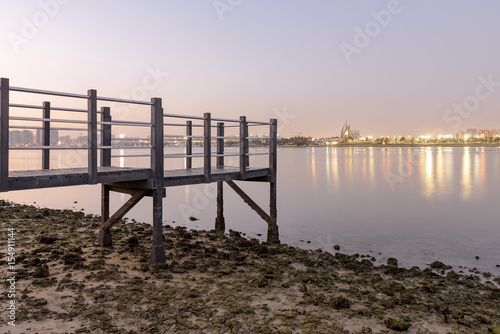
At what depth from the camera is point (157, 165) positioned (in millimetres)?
8594

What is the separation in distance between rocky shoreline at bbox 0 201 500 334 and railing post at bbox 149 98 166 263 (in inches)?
17.0

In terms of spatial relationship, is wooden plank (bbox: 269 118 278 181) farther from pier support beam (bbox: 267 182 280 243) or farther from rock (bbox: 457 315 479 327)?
rock (bbox: 457 315 479 327)

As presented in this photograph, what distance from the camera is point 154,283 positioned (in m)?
7.50

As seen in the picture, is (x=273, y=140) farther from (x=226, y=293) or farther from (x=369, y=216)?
(x=369, y=216)

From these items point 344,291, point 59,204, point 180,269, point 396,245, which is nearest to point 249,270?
point 180,269

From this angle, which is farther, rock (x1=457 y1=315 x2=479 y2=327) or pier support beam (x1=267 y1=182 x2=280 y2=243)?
pier support beam (x1=267 y1=182 x2=280 y2=243)

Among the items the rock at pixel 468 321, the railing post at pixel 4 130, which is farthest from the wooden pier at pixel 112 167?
the rock at pixel 468 321

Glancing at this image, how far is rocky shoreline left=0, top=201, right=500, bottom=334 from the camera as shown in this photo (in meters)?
5.88

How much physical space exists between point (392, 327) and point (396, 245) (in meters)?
8.61

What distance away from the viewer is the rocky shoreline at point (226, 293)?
588 cm

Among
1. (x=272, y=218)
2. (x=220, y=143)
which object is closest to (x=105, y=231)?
(x=220, y=143)

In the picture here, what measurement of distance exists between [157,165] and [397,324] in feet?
19.2

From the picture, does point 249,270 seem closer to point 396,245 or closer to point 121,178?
point 121,178

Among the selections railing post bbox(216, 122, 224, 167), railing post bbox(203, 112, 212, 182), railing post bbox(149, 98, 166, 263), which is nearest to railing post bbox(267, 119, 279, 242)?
railing post bbox(216, 122, 224, 167)
